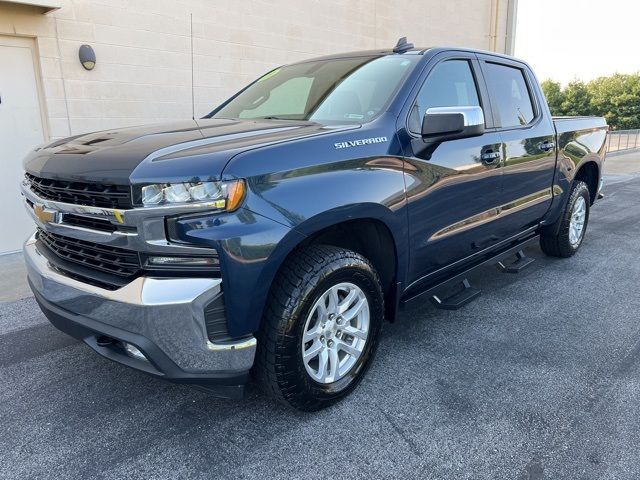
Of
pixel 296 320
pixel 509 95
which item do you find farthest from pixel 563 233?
pixel 296 320

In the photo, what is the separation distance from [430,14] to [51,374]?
1063cm

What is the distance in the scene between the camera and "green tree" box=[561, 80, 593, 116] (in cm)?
5962

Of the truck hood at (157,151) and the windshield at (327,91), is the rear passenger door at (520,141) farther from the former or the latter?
the truck hood at (157,151)

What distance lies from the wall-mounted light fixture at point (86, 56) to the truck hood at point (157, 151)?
3526 millimetres

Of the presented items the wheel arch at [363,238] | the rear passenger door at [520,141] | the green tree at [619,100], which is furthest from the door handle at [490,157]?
the green tree at [619,100]

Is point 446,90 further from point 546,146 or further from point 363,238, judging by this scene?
point 546,146

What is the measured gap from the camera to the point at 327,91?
3348 mm

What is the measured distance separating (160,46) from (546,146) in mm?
4908

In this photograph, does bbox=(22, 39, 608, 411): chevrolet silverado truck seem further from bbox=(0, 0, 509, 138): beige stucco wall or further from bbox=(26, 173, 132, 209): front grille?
bbox=(0, 0, 509, 138): beige stucco wall

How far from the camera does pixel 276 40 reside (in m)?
7.88

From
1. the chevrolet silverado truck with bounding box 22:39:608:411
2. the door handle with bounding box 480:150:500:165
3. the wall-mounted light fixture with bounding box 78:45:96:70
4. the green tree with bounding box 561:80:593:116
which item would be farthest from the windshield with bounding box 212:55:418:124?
the green tree with bounding box 561:80:593:116

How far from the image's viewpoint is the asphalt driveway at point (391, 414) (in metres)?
2.27

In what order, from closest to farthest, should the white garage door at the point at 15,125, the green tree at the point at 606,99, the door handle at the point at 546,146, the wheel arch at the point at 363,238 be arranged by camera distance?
the wheel arch at the point at 363,238
the door handle at the point at 546,146
the white garage door at the point at 15,125
the green tree at the point at 606,99

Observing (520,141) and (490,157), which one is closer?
(490,157)
